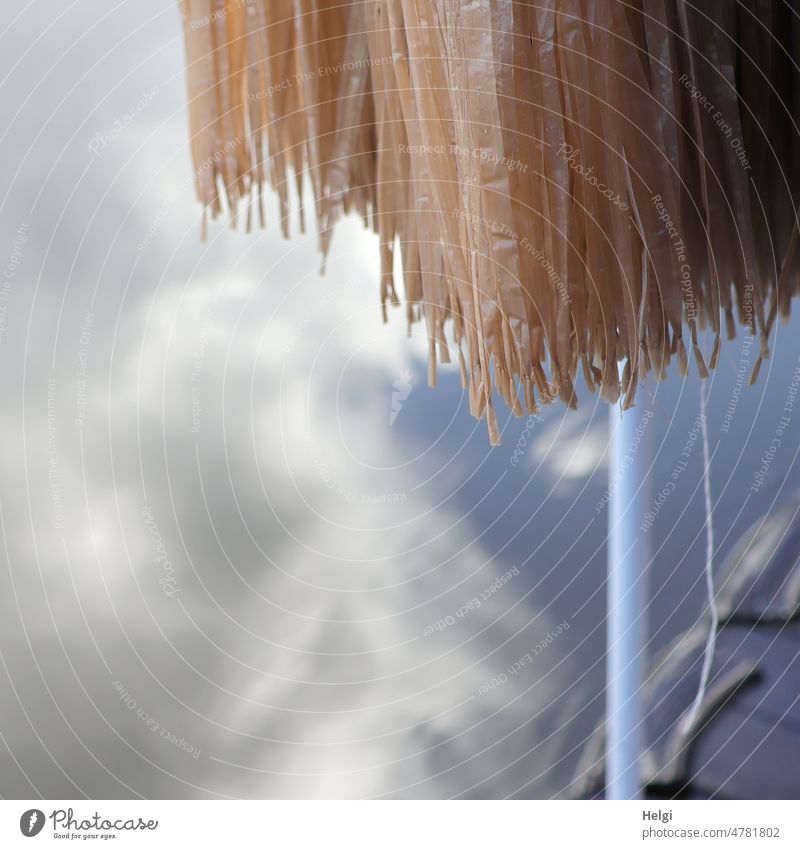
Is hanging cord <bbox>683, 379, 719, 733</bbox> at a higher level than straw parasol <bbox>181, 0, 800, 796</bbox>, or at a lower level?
lower

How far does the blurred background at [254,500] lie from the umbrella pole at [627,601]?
141 mm

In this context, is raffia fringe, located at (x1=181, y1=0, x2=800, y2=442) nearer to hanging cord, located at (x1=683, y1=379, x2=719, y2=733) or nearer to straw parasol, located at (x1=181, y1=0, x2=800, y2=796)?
straw parasol, located at (x1=181, y1=0, x2=800, y2=796)

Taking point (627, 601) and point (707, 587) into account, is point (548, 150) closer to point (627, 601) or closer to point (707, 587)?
point (627, 601)

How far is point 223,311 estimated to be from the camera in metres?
0.90

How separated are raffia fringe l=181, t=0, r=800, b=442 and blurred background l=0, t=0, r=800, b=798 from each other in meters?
0.27

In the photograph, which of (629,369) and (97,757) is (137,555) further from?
(629,369)

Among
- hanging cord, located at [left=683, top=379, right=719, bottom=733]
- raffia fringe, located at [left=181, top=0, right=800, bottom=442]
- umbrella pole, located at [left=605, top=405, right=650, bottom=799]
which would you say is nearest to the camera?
raffia fringe, located at [left=181, top=0, right=800, bottom=442]

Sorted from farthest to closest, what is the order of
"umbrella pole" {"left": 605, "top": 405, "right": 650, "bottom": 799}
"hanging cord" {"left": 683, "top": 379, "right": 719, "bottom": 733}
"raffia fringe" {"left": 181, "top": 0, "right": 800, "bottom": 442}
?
"hanging cord" {"left": 683, "top": 379, "right": 719, "bottom": 733}, "umbrella pole" {"left": 605, "top": 405, "right": 650, "bottom": 799}, "raffia fringe" {"left": 181, "top": 0, "right": 800, "bottom": 442}

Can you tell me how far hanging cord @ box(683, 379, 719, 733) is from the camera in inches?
38.4

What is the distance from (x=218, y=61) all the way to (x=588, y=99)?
0.28 meters

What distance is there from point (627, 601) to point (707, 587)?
315 millimetres

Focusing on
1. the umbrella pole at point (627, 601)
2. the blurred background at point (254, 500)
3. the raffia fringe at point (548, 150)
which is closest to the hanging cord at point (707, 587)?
the blurred background at point (254, 500)

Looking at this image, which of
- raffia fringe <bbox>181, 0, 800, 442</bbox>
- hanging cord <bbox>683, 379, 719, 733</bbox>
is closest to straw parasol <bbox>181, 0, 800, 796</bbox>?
raffia fringe <bbox>181, 0, 800, 442</bbox>
